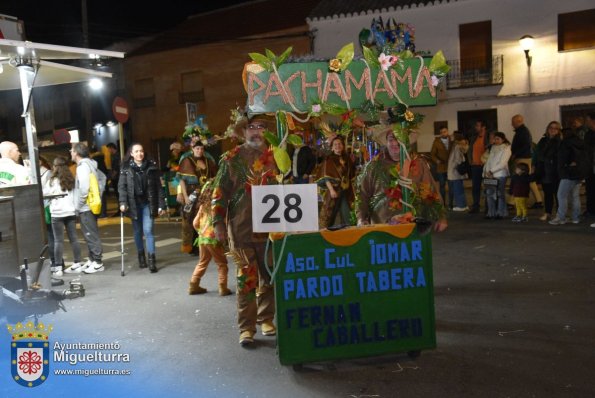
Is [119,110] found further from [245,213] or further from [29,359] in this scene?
[29,359]

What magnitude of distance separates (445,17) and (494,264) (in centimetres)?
1610

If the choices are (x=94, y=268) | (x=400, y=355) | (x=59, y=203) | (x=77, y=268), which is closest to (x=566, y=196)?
(x=400, y=355)

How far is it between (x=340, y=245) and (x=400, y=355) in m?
1.13

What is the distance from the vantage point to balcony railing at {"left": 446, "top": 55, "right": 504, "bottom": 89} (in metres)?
21.3

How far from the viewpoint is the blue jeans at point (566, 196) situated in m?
10.3

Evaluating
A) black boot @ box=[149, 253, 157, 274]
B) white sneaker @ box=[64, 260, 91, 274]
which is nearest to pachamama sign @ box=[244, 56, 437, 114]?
black boot @ box=[149, 253, 157, 274]

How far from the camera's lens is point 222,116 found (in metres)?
27.5

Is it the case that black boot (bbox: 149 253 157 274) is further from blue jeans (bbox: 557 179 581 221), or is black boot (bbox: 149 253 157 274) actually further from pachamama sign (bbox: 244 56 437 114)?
blue jeans (bbox: 557 179 581 221)

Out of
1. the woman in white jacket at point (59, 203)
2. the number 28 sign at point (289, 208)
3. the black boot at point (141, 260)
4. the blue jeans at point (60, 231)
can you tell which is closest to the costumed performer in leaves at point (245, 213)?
the number 28 sign at point (289, 208)

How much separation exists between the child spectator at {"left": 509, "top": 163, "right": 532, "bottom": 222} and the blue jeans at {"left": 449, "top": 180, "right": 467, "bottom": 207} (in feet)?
6.40

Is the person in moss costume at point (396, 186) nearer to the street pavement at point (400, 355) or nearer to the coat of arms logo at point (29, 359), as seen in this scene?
the street pavement at point (400, 355)

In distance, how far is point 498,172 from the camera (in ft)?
37.2

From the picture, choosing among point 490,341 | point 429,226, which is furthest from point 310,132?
point 490,341

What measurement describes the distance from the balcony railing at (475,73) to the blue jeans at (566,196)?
11.8 metres
